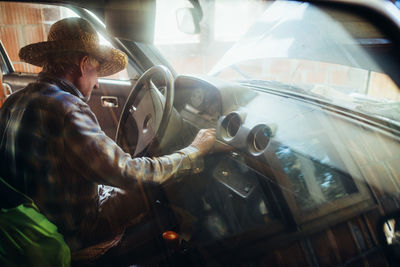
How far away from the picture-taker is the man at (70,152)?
3.80ft

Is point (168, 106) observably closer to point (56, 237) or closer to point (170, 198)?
point (170, 198)

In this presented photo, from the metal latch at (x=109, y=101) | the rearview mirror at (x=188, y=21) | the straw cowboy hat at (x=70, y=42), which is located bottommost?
the metal latch at (x=109, y=101)

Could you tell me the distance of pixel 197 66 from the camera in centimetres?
560

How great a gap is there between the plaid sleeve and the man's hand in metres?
0.26

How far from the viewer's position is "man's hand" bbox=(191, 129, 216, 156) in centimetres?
149

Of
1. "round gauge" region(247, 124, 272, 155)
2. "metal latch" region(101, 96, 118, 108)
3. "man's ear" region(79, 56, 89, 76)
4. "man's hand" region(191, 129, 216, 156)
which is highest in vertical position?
"man's ear" region(79, 56, 89, 76)

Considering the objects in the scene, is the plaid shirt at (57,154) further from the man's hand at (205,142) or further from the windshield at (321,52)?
the windshield at (321,52)

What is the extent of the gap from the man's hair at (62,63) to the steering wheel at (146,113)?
47 cm

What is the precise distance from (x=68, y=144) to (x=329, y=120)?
1122 millimetres

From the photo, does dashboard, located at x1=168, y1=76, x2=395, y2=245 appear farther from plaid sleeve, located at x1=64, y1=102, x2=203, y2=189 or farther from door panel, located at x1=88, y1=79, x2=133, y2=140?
door panel, located at x1=88, y1=79, x2=133, y2=140

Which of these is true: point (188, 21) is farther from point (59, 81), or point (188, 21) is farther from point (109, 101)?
point (109, 101)

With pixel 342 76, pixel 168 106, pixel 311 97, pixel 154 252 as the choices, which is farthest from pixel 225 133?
pixel 342 76

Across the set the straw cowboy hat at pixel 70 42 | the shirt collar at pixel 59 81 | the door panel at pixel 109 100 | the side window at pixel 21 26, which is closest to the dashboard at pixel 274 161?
the straw cowboy hat at pixel 70 42

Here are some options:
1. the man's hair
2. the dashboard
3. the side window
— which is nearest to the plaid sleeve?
the man's hair
